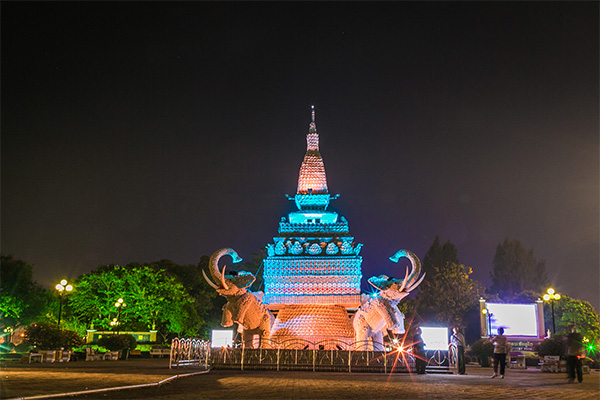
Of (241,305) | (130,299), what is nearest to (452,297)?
(130,299)

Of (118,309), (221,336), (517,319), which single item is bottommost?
(221,336)

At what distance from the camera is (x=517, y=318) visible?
116 ft

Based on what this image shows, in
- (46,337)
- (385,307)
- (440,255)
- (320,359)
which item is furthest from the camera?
(440,255)

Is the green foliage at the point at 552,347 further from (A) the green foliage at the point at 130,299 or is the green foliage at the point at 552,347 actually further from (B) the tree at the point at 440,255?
(B) the tree at the point at 440,255

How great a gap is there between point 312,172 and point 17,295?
22161 millimetres

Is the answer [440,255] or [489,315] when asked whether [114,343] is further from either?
[440,255]

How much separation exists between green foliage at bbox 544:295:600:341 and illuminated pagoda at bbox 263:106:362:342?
2687 cm

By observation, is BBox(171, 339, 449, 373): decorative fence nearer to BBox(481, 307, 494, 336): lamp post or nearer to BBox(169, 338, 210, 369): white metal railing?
BBox(169, 338, 210, 369): white metal railing

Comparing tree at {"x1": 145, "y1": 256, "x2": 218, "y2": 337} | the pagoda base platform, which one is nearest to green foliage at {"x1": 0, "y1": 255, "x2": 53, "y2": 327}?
tree at {"x1": 145, "y1": 256, "x2": 218, "y2": 337}

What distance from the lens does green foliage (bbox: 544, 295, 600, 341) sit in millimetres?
51150

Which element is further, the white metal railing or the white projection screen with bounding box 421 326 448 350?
the white projection screen with bounding box 421 326 448 350

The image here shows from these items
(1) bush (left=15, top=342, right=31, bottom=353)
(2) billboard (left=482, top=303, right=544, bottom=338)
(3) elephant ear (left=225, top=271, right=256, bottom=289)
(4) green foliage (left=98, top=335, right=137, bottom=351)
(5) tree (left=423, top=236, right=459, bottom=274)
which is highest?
(5) tree (left=423, top=236, right=459, bottom=274)

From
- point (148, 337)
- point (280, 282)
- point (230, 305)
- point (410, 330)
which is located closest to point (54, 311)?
point (148, 337)

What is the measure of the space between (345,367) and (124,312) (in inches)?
975
